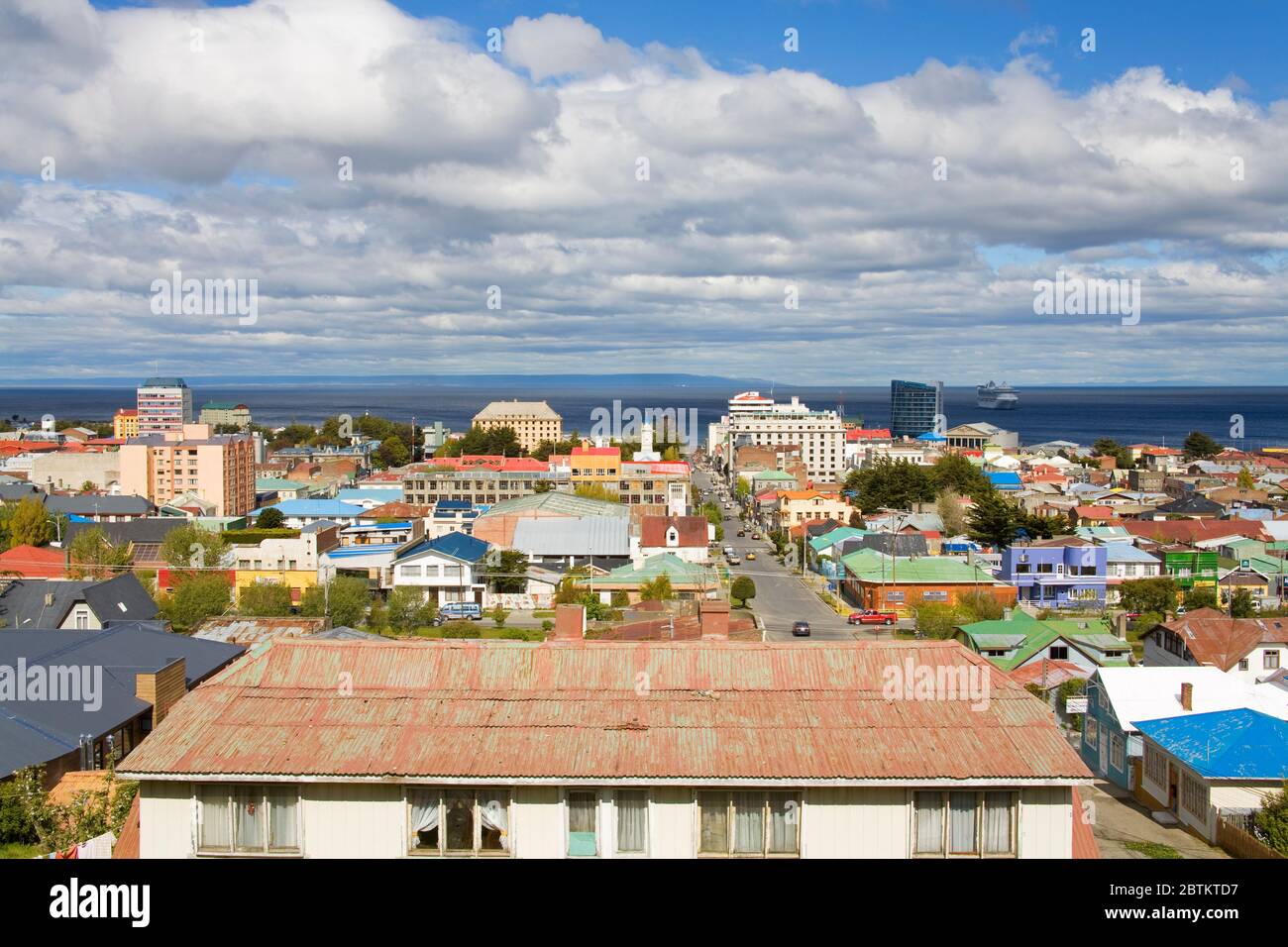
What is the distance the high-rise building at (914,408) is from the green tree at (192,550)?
Answer: 9119 cm

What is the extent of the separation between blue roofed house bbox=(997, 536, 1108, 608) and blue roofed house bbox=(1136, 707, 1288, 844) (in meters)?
16.3

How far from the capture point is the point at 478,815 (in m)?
4.33

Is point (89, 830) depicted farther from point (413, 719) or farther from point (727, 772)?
point (727, 772)

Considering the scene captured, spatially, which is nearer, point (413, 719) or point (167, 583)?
point (413, 719)

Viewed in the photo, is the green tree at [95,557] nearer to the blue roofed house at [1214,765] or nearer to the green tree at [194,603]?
the green tree at [194,603]

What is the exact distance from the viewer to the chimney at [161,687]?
11.8 metres

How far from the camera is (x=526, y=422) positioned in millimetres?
88125

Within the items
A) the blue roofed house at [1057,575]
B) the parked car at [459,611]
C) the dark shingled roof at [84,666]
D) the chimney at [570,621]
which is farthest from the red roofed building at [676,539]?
the chimney at [570,621]
